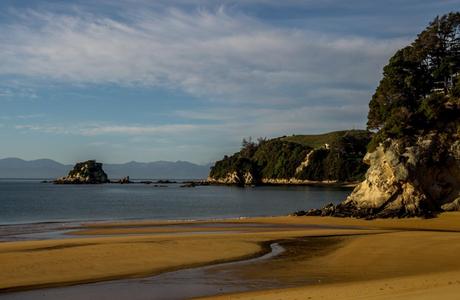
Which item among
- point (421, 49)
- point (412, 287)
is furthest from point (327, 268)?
point (421, 49)

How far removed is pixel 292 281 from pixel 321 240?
14.9m

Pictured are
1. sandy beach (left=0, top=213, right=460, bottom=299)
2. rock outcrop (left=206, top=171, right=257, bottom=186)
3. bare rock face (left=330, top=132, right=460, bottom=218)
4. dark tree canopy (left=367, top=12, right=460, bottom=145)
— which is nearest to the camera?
sandy beach (left=0, top=213, right=460, bottom=299)

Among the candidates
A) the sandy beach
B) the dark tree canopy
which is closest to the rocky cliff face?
the dark tree canopy

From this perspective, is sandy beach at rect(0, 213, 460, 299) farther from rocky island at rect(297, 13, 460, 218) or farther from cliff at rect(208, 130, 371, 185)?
cliff at rect(208, 130, 371, 185)

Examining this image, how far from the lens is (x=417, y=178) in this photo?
50688 millimetres

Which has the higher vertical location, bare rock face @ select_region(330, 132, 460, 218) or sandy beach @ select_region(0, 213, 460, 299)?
bare rock face @ select_region(330, 132, 460, 218)

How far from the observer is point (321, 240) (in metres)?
34.4

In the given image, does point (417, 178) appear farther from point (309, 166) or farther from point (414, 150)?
point (309, 166)

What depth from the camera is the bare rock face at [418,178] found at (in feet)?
165

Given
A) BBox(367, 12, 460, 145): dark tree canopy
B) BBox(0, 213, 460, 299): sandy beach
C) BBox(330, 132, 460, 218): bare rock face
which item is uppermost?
BBox(367, 12, 460, 145): dark tree canopy

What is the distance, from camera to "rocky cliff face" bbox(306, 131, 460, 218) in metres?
50.2

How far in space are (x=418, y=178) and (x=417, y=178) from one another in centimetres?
13

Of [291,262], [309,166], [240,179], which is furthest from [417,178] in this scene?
[240,179]

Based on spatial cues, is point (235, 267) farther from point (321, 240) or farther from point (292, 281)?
point (321, 240)
